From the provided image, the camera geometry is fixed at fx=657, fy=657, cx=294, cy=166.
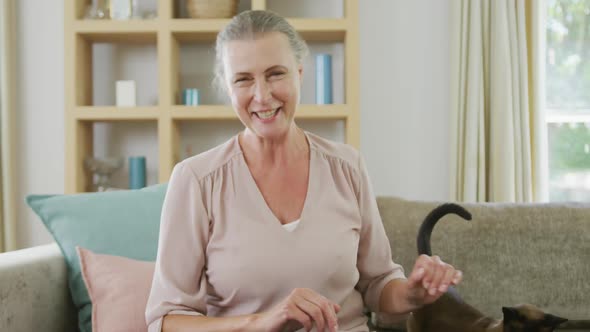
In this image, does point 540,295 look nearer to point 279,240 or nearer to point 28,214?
point 279,240

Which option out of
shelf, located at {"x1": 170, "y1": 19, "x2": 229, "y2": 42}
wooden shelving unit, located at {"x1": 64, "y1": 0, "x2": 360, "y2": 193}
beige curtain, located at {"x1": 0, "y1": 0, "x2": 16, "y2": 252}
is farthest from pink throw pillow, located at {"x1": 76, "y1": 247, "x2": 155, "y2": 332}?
beige curtain, located at {"x1": 0, "y1": 0, "x2": 16, "y2": 252}

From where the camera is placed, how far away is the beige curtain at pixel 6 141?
10.0 ft

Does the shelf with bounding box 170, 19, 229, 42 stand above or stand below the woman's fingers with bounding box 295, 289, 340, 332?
above

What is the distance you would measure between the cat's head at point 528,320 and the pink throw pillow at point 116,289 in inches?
35.1

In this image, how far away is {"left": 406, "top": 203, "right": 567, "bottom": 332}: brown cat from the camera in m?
1.00

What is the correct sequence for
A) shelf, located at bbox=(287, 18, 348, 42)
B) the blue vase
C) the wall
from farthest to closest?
the wall
the blue vase
shelf, located at bbox=(287, 18, 348, 42)

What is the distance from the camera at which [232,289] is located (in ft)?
4.51

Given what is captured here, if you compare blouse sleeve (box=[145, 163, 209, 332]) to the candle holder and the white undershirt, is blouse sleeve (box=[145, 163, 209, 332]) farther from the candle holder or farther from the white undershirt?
the candle holder

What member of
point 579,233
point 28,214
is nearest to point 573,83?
point 579,233

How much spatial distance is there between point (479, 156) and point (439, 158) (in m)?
0.23

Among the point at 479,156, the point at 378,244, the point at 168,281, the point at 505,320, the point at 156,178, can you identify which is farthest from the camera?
the point at 156,178

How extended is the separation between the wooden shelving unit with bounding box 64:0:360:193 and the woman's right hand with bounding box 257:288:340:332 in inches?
69.3

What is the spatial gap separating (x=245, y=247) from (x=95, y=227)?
1.94 feet

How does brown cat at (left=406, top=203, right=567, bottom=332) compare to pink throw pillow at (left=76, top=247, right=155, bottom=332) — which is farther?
pink throw pillow at (left=76, top=247, right=155, bottom=332)
